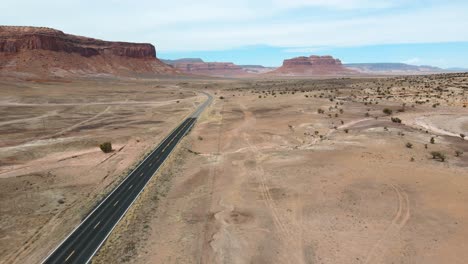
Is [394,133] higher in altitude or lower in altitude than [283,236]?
higher

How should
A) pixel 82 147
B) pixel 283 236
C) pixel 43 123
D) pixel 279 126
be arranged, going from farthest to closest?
1. pixel 43 123
2. pixel 279 126
3. pixel 82 147
4. pixel 283 236

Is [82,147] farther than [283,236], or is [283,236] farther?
[82,147]

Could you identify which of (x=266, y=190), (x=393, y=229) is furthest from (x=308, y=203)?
(x=393, y=229)

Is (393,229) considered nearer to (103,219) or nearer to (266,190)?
(266,190)

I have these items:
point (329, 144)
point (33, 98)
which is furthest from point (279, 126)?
point (33, 98)

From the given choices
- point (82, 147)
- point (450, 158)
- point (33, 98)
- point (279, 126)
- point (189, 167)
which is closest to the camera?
point (450, 158)

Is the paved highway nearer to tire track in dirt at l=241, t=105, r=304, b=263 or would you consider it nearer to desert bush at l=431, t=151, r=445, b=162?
tire track in dirt at l=241, t=105, r=304, b=263

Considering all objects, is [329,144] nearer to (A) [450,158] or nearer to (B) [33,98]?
(A) [450,158]
